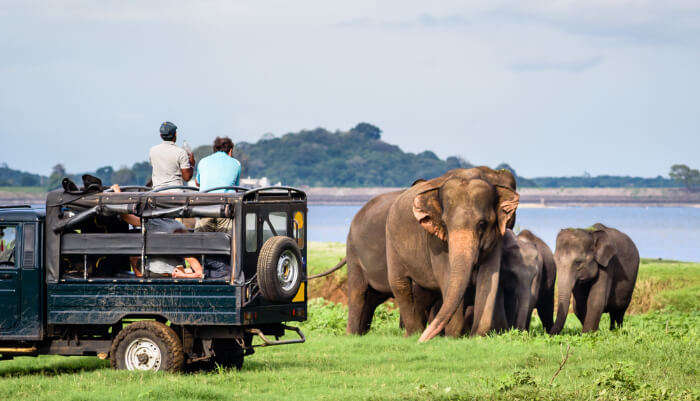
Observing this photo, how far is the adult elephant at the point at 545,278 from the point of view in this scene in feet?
74.4

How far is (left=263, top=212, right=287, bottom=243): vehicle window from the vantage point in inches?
574

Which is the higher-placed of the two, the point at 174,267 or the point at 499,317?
the point at 174,267

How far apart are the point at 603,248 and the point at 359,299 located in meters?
5.98

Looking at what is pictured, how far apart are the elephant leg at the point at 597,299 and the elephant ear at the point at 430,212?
7.30 metres

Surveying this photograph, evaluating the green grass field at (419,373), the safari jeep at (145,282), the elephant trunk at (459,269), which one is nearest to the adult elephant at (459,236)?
the elephant trunk at (459,269)

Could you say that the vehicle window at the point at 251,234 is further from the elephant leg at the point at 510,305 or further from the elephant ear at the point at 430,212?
the elephant leg at the point at 510,305

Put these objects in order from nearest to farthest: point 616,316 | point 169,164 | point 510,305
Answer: point 169,164 < point 510,305 < point 616,316

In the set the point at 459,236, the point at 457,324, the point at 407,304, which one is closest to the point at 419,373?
the point at 459,236

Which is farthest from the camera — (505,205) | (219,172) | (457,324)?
(457,324)

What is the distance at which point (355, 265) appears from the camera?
21.5 meters

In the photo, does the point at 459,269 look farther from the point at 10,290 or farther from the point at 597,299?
the point at 597,299

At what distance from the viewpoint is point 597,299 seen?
23906 millimetres

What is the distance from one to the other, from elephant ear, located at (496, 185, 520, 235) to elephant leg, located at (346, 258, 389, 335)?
4578mm

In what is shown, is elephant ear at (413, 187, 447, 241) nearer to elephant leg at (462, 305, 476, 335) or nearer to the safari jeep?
elephant leg at (462, 305, 476, 335)
